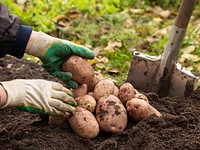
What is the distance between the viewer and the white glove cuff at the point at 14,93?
7.54 feet

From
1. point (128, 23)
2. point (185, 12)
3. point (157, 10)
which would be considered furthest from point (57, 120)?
point (157, 10)

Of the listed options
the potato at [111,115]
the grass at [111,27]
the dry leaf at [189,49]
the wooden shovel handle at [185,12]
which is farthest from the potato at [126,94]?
the dry leaf at [189,49]

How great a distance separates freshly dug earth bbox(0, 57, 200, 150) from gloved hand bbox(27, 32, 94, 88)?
32cm

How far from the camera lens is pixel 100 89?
2.59 meters

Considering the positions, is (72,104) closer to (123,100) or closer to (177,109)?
(123,100)

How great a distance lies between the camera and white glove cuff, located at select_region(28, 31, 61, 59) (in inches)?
101

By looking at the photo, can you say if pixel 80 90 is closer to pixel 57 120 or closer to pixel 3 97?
pixel 57 120

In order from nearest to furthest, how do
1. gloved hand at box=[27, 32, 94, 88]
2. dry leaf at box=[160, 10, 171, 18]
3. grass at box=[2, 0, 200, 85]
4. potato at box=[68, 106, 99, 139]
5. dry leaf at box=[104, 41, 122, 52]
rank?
potato at box=[68, 106, 99, 139] → gloved hand at box=[27, 32, 94, 88] → grass at box=[2, 0, 200, 85] → dry leaf at box=[104, 41, 122, 52] → dry leaf at box=[160, 10, 171, 18]

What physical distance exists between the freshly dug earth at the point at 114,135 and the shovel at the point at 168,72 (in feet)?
1.31

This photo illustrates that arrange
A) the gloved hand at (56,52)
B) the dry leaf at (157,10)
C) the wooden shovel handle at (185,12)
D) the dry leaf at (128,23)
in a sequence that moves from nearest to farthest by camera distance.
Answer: the gloved hand at (56,52)
the wooden shovel handle at (185,12)
the dry leaf at (128,23)
the dry leaf at (157,10)

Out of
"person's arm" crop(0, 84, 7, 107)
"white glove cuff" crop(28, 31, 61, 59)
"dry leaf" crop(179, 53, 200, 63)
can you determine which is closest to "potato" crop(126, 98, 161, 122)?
"white glove cuff" crop(28, 31, 61, 59)

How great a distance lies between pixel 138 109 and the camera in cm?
253

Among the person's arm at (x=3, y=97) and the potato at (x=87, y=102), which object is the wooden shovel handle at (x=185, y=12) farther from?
the person's arm at (x=3, y=97)

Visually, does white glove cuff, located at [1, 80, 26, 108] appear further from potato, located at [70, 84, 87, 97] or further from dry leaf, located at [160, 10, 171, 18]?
dry leaf, located at [160, 10, 171, 18]
